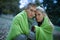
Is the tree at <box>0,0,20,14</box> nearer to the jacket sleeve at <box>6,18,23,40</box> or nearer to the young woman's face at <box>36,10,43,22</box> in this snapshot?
→ the young woman's face at <box>36,10,43,22</box>

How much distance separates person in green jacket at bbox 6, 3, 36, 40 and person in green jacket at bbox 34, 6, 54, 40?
0.11 m

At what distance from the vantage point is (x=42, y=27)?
4.84 metres

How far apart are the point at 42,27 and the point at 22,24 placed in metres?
0.38

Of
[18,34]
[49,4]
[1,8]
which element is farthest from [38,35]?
[1,8]

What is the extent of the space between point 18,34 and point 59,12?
629 inches

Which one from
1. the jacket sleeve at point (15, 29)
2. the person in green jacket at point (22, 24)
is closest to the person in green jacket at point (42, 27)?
the person in green jacket at point (22, 24)

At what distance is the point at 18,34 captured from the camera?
4.70m

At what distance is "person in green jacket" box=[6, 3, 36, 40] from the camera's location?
15.4ft

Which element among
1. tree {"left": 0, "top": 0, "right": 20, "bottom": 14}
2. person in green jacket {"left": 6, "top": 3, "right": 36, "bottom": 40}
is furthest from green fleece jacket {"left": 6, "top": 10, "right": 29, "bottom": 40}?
tree {"left": 0, "top": 0, "right": 20, "bottom": 14}

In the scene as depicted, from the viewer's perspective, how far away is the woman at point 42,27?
4.80 metres

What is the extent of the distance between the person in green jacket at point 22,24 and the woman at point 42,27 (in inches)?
4.4

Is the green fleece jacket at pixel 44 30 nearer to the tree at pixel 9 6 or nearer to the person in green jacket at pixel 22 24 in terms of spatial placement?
the person in green jacket at pixel 22 24

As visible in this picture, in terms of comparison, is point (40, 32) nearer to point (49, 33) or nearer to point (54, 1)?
point (49, 33)

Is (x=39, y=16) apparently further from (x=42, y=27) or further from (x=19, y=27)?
(x=19, y=27)
